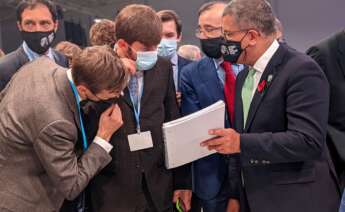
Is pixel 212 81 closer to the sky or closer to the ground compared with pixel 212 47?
closer to the ground

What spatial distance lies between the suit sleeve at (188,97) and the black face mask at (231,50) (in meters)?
0.31

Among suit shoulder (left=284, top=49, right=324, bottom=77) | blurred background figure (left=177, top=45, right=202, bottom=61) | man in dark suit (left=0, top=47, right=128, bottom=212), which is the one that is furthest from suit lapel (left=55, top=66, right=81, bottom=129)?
blurred background figure (left=177, top=45, right=202, bottom=61)

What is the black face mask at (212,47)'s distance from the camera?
6.21ft

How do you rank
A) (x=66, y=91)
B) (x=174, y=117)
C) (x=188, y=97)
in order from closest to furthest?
(x=66, y=91) < (x=174, y=117) < (x=188, y=97)

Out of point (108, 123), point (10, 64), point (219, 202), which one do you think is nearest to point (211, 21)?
point (108, 123)

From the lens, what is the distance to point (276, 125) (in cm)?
145

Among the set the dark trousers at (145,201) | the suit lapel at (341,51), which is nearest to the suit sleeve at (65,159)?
the dark trousers at (145,201)

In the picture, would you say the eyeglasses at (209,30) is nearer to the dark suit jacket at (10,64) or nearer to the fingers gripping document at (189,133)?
the fingers gripping document at (189,133)

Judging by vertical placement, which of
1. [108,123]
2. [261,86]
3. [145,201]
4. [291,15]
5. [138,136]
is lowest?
[291,15]

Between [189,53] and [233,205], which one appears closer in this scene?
[233,205]

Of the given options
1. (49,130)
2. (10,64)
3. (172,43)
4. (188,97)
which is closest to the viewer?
(49,130)

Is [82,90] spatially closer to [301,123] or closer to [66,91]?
[66,91]

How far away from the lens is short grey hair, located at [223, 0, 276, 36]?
1.50m

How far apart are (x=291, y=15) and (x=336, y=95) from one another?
533 centimetres
